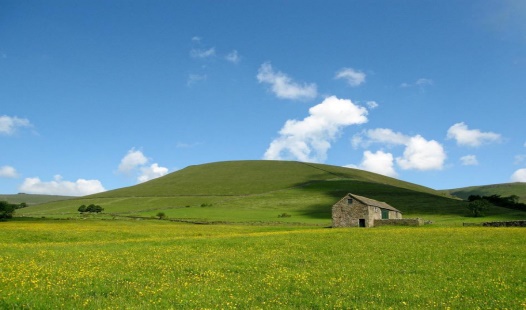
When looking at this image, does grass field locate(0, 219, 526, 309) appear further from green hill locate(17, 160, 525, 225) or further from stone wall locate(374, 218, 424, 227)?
green hill locate(17, 160, 525, 225)

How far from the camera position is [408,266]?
23.0 meters

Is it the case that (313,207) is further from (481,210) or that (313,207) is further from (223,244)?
(223,244)

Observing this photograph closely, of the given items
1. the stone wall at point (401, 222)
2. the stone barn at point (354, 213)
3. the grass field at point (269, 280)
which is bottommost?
the grass field at point (269, 280)

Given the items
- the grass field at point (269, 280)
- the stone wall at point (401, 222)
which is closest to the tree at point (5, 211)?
the grass field at point (269, 280)

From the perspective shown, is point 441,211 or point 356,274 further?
point 441,211

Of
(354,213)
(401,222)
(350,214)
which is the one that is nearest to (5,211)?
(350,214)

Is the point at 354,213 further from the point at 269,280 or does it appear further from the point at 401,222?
the point at 269,280

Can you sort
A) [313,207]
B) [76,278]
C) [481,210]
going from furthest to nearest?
[313,207] < [481,210] < [76,278]

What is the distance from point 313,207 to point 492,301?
4720 inches

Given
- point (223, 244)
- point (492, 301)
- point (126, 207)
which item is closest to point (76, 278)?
point (492, 301)

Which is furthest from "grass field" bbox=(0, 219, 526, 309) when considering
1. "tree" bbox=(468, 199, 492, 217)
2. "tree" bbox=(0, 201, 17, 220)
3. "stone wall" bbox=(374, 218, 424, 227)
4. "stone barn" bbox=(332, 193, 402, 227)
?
"tree" bbox=(0, 201, 17, 220)

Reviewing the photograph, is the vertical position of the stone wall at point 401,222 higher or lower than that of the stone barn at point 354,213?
lower

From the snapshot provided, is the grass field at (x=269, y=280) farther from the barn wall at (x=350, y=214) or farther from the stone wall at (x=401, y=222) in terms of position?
the barn wall at (x=350, y=214)

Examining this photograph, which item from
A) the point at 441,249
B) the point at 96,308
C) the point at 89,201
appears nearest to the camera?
the point at 96,308
